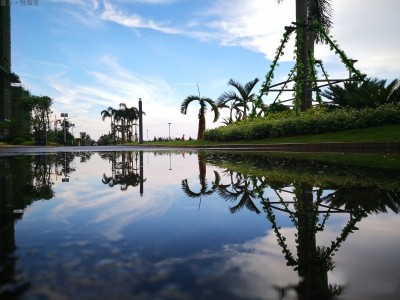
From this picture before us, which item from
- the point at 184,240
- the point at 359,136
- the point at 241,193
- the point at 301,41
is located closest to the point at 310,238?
the point at 184,240

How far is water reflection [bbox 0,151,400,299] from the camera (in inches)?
49.6

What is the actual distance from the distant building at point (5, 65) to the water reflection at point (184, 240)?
6608 cm

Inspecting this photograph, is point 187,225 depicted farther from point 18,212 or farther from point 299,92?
point 299,92

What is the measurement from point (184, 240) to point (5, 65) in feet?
243

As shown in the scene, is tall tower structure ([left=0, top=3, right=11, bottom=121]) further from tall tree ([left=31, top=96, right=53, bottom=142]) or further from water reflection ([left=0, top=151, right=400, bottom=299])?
water reflection ([left=0, top=151, right=400, bottom=299])

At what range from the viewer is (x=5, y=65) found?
212 feet

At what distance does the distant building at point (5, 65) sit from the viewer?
62.8m

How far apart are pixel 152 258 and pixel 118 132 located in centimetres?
8183

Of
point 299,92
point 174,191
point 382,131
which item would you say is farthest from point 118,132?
point 174,191

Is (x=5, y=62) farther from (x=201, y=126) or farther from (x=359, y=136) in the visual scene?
(x=359, y=136)

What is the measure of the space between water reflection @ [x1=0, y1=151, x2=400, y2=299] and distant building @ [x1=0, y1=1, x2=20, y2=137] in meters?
66.1

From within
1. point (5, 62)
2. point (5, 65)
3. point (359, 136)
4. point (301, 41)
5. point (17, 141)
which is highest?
point (5, 62)

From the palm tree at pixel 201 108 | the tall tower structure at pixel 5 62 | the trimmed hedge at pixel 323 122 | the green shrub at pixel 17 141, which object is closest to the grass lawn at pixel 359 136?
the trimmed hedge at pixel 323 122

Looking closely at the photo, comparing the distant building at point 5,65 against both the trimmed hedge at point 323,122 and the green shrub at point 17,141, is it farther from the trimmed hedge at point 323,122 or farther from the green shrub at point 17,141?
the trimmed hedge at point 323,122
